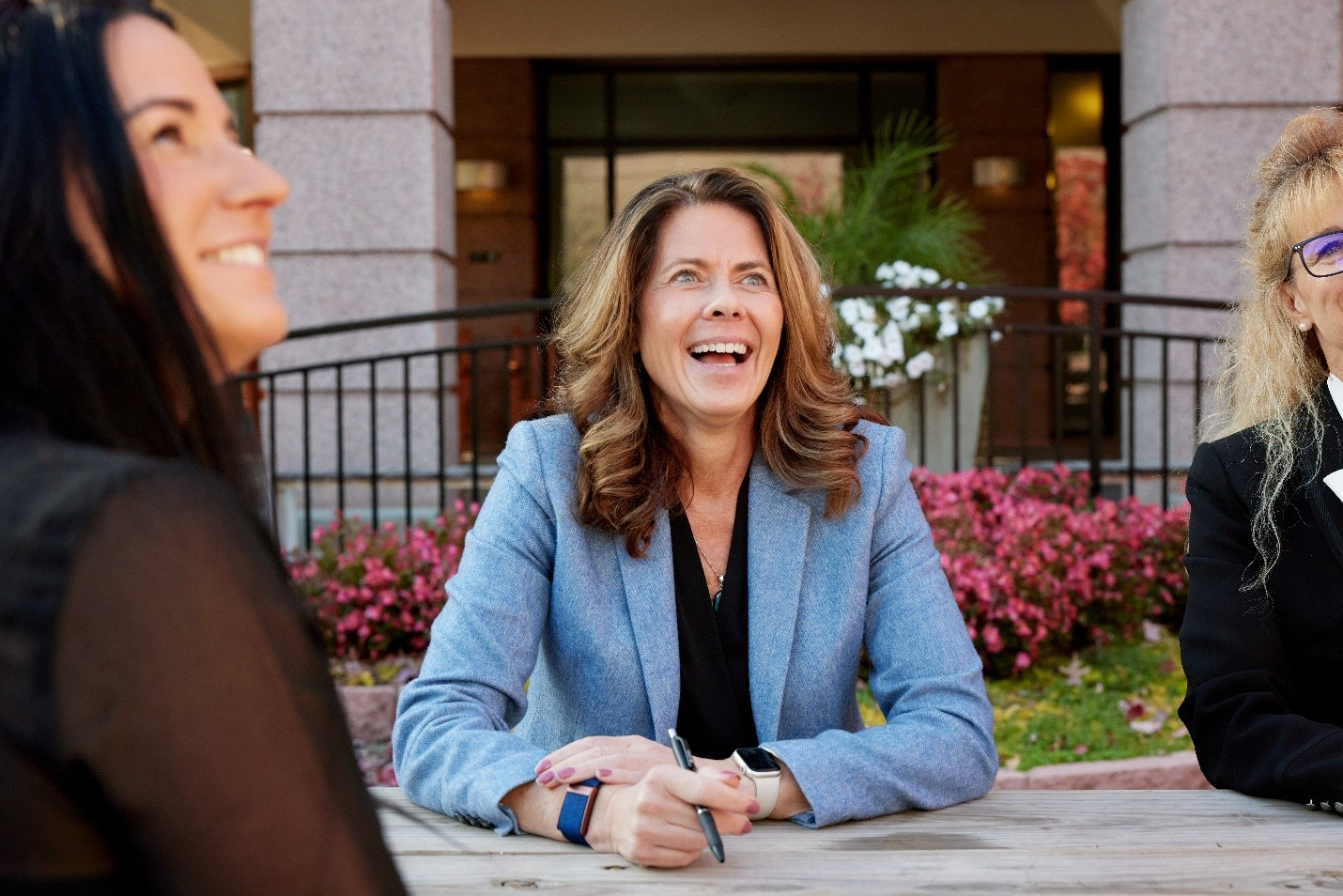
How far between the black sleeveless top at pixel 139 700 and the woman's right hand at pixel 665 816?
0.74 meters

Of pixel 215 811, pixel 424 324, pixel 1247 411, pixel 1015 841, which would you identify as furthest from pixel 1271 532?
pixel 424 324

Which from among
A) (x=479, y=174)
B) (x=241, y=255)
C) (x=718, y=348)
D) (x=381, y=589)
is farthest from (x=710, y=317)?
(x=479, y=174)

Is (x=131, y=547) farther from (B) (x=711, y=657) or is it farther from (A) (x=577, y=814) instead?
(B) (x=711, y=657)

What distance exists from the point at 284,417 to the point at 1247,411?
530 cm

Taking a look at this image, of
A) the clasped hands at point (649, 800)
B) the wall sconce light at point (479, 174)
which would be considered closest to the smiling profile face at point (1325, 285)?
the clasped hands at point (649, 800)

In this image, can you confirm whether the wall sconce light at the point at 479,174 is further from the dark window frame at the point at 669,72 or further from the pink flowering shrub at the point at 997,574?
the pink flowering shrub at the point at 997,574

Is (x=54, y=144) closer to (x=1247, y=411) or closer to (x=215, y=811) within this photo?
(x=215, y=811)

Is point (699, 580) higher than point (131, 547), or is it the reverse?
point (131, 547)

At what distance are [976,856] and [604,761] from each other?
18.8 inches

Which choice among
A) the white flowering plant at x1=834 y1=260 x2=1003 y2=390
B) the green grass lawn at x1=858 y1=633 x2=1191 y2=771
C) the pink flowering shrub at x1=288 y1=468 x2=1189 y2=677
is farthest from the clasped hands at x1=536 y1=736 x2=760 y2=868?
the white flowering plant at x1=834 y1=260 x2=1003 y2=390

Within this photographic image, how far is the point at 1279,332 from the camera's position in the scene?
7.34ft

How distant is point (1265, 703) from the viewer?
190 cm

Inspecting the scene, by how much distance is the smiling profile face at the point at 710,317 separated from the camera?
89.7 inches

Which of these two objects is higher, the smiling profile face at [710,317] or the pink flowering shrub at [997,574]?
the smiling profile face at [710,317]
